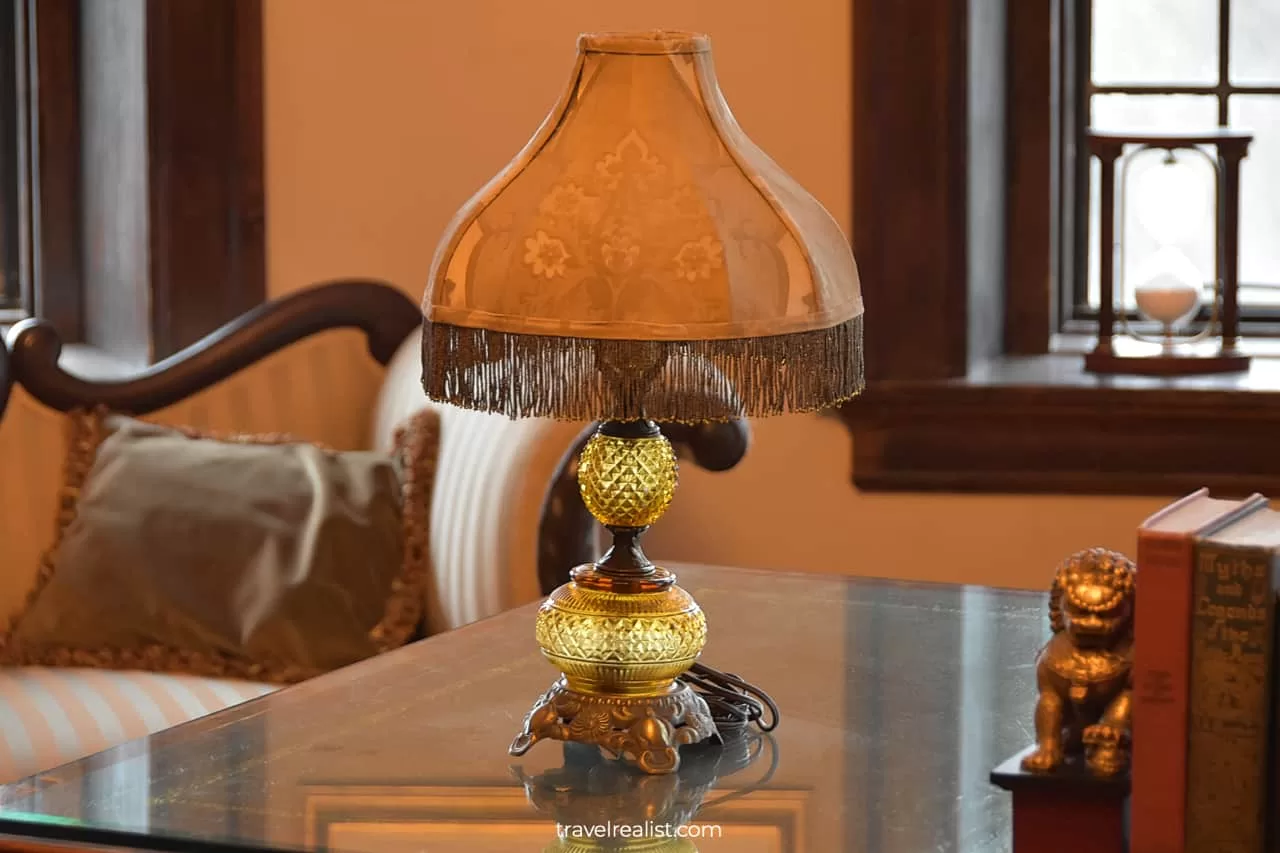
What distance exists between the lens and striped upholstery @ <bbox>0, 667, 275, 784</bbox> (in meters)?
2.44

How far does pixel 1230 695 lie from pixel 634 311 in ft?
1.65

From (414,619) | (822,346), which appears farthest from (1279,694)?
(414,619)

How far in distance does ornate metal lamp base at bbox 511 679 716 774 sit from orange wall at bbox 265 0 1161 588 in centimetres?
155

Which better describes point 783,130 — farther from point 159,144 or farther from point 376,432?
point 159,144

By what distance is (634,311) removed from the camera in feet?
4.85

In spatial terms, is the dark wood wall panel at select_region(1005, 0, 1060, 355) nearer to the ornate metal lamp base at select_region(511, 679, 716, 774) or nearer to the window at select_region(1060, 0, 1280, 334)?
the window at select_region(1060, 0, 1280, 334)

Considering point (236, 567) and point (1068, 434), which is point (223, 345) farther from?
point (1068, 434)

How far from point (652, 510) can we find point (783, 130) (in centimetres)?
161

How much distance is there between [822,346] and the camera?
156cm

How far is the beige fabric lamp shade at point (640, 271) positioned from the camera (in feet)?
4.88

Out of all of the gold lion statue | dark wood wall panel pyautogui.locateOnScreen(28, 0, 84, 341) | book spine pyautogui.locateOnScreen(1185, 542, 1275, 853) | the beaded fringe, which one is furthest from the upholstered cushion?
book spine pyautogui.locateOnScreen(1185, 542, 1275, 853)

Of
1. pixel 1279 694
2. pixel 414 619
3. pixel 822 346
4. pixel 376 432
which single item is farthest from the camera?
pixel 376 432

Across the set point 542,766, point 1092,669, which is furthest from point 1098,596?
point 542,766

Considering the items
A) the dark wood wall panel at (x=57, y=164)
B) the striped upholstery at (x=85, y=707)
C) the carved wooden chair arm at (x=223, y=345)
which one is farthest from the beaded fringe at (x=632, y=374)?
the dark wood wall panel at (x=57, y=164)
